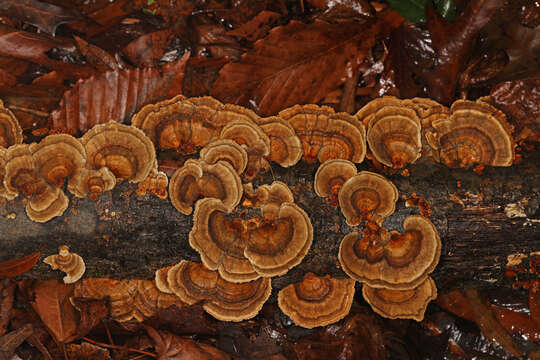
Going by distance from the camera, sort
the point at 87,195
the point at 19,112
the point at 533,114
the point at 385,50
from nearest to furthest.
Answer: the point at 87,195 < the point at 533,114 < the point at 19,112 < the point at 385,50

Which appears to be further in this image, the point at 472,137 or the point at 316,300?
the point at 316,300

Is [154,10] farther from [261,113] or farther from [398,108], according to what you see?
[398,108]

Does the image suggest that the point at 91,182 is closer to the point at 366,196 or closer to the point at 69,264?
the point at 69,264

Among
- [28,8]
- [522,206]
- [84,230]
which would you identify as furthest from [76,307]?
[522,206]

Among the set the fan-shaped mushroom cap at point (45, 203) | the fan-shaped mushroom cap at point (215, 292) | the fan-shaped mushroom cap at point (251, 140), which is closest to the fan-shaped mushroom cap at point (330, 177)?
the fan-shaped mushroom cap at point (251, 140)

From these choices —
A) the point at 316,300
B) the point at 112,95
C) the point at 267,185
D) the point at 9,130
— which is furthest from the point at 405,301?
the point at 9,130

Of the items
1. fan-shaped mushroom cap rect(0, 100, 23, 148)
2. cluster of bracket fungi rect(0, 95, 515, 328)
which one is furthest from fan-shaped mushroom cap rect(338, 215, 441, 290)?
fan-shaped mushroom cap rect(0, 100, 23, 148)

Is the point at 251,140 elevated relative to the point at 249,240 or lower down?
elevated

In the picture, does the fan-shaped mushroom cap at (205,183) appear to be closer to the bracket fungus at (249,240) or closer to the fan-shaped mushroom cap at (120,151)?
the bracket fungus at (249,240)
